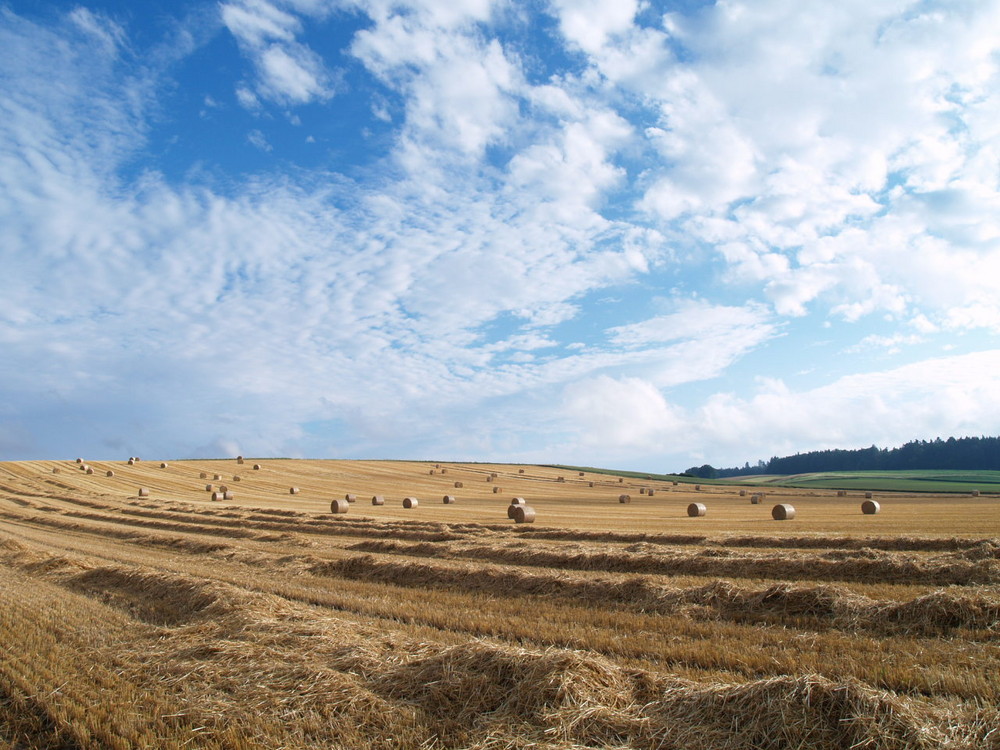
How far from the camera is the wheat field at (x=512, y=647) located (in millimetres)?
4770

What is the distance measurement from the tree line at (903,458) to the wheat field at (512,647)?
10968cm

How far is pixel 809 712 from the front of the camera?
4.55 m

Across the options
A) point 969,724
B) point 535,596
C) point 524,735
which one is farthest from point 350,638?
point 969,724

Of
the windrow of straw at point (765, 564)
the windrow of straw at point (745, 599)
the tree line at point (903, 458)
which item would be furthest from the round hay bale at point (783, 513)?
the tree line at point (903, 458)

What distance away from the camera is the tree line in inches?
4510

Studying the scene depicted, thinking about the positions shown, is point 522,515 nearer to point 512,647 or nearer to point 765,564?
point 765,564

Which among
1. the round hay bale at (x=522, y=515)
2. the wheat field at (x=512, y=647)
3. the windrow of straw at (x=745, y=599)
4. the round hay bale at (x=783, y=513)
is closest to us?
the wheat field at (x=512, y=647)

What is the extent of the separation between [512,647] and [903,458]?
142888 mm

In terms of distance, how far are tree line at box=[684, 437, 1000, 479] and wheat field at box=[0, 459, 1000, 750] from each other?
10968cm

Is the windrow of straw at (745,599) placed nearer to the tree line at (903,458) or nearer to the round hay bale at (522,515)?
the round hay bale at (522,515)

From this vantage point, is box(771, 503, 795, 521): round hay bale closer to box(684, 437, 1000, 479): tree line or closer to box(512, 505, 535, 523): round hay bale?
box(512, 505, 535, 523): round hay bale

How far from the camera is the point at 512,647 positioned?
6422 mm

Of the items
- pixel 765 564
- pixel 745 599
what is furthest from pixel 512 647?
pixel 765 564

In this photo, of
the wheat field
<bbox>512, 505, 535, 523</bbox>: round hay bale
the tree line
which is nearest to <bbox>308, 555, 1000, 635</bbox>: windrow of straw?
the wheat field
